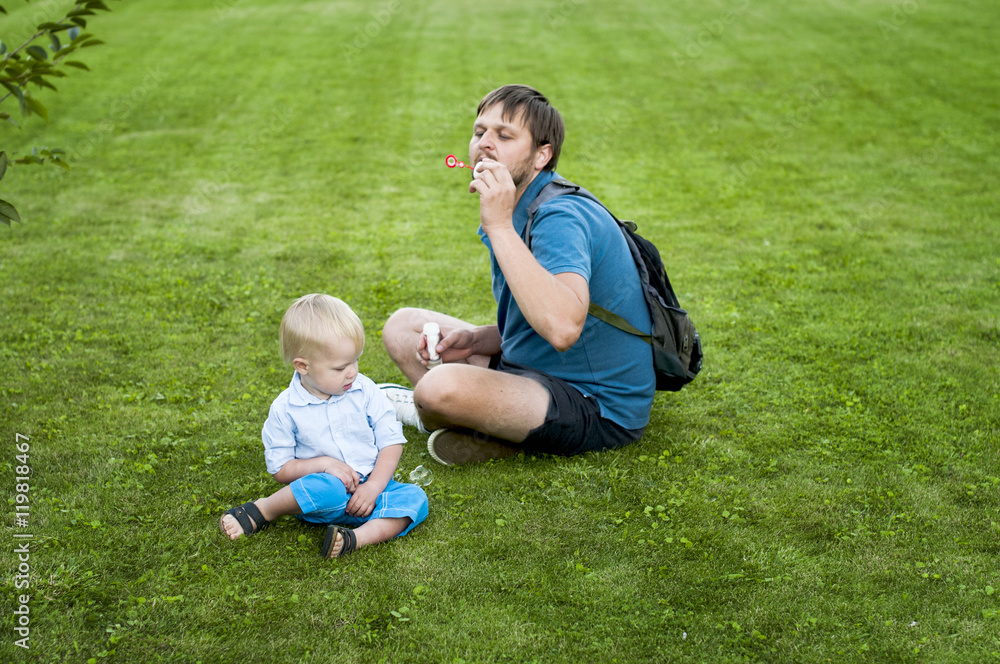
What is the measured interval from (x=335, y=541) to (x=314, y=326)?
28.8 inches

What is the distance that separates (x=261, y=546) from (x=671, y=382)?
1794 mm

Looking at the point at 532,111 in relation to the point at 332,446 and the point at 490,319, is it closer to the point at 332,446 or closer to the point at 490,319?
the point at 332,446

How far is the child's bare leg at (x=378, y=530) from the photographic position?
289 cm

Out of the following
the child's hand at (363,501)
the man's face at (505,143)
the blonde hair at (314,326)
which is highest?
the man's face at (505,143)

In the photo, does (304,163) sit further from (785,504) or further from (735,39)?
(735,39)

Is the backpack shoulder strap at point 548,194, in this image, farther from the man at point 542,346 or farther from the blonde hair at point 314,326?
the blonde hair at point 314,326

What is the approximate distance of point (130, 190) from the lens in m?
7.85

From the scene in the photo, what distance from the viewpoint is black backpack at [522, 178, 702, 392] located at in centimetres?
333

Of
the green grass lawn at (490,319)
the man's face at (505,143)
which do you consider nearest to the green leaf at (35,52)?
the man's face at (505,143)

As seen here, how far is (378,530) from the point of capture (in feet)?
9.55

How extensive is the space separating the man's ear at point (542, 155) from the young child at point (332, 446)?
40.7 inches

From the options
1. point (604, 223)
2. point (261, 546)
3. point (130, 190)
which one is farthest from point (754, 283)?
point (130, 190)

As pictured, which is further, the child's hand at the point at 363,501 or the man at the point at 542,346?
the man at the point at 542,346

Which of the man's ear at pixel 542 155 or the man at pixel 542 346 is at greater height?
the man's ear at pixel 542 155
